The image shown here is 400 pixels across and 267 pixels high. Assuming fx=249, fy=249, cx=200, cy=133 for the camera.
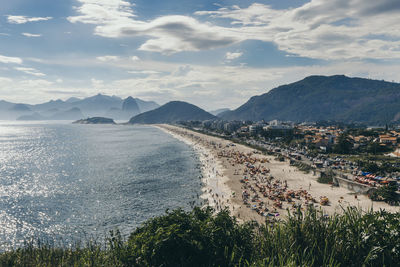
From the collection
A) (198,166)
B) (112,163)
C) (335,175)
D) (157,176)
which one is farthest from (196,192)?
(112,163)

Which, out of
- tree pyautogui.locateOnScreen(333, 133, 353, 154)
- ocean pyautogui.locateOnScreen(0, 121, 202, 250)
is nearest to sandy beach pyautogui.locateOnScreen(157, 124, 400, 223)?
ocean pyautogui.locateOnScreen(0, 121, 202, 250)

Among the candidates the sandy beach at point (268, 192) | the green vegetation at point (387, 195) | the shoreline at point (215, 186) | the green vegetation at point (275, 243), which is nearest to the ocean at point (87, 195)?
the shoreline at point (215, 186)

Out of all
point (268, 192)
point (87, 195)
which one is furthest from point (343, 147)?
point (87, 195)

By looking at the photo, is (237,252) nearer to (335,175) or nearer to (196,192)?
(196,192)

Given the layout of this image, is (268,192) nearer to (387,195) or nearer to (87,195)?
(387,195)

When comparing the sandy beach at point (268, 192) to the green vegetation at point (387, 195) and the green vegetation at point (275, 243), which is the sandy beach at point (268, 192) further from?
the green vegetation at point (275, 243)
